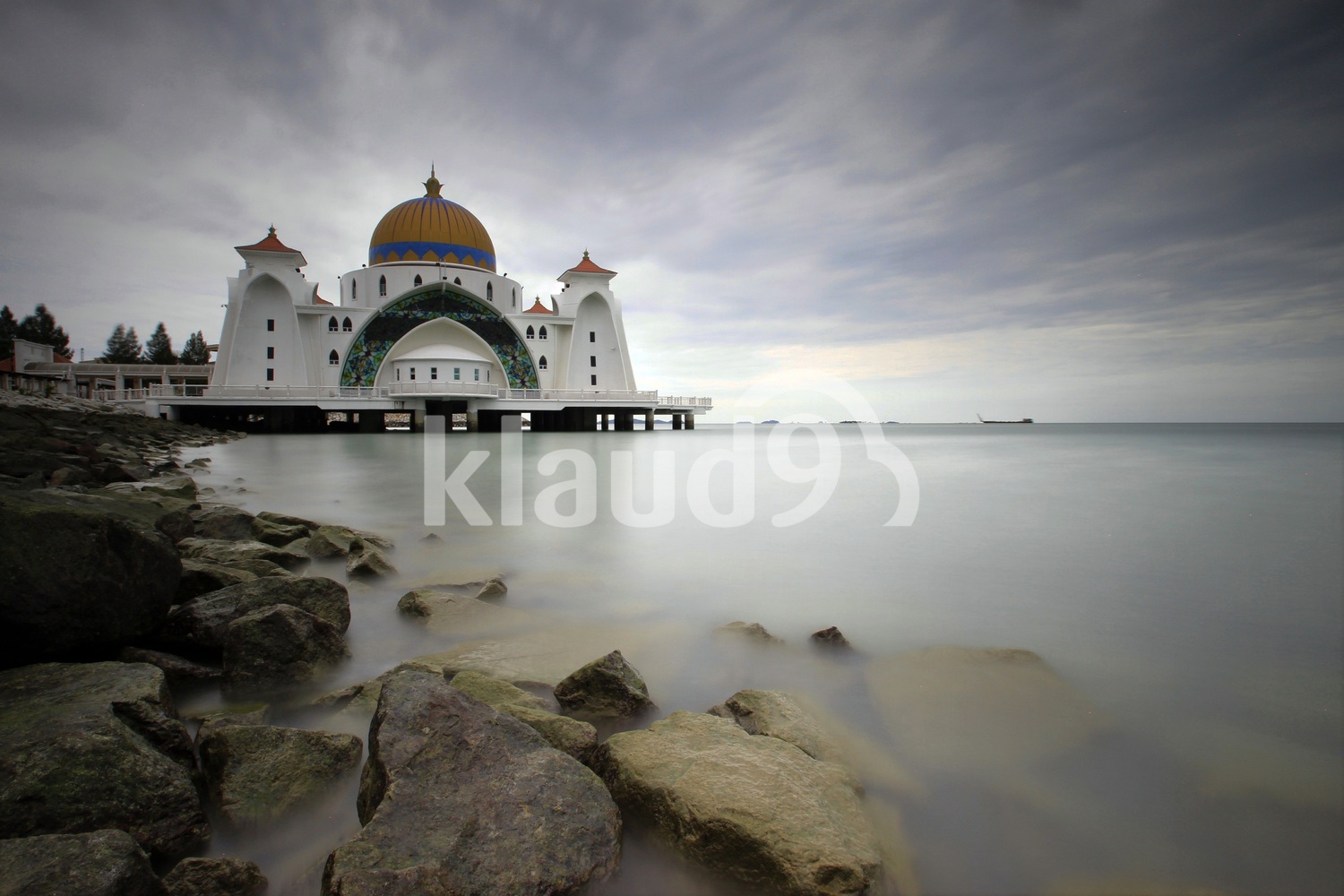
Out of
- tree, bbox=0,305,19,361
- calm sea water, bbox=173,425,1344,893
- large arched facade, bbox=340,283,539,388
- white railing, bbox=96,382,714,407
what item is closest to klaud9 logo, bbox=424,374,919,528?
calm sea water, bbox=173,425,1344,893

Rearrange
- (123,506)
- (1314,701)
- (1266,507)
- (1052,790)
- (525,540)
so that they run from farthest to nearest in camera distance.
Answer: (1266,507) → (525,540) → (123,506) → (1314,701) → (1052,790)

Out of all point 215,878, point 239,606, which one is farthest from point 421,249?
point 215,878

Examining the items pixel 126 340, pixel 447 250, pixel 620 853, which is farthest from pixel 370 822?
pixel 126 340

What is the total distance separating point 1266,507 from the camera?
884cm

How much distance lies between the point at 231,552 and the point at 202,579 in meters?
1.00

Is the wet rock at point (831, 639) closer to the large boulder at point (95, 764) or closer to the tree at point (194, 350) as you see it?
the large boulder at point (95, 764)

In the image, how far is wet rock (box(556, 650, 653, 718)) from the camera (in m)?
2.50

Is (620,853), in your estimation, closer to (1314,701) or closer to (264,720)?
(264,720)

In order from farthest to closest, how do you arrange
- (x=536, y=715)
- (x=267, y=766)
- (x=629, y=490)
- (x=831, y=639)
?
(x=629, y=490) < (x=831, y=639) < (x=536, y=715) < (x=267, y=766)

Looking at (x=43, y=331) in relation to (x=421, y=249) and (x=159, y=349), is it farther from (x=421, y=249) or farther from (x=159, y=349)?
(x=421, y=249)

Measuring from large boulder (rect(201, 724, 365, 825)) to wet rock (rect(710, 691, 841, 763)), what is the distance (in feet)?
4.18

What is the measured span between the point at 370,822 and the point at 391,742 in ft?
0.83

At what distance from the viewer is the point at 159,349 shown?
61500mm

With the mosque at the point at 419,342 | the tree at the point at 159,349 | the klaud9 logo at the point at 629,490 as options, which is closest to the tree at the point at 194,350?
the tree at the point at 159,349
